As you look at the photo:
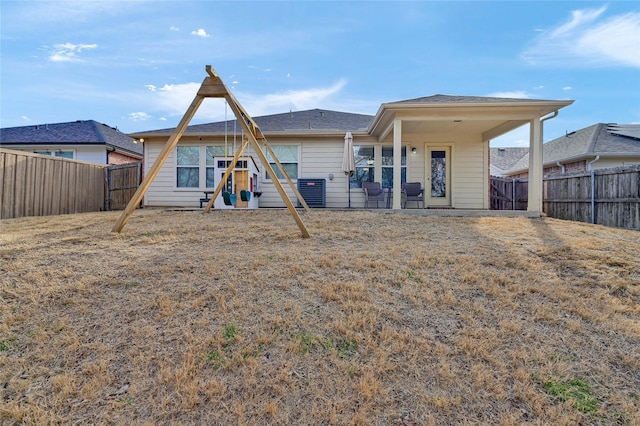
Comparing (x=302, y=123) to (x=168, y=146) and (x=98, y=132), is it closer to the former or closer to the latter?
(x=168, y=146)

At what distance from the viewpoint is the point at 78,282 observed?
2885mm

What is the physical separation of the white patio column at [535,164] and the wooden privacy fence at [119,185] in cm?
1149

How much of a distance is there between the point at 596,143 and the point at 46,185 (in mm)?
19038

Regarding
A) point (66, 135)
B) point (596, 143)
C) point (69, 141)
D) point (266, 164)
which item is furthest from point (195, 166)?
Answer: point (596, 143)

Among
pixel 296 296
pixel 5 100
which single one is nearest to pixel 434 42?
pixel 296 296

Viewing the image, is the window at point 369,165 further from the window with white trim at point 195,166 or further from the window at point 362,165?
the window with white trim at point 195,166

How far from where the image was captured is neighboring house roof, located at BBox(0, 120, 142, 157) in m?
14.0

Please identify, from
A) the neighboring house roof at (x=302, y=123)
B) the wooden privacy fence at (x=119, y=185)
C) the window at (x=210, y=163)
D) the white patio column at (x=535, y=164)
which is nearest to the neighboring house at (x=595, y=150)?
the white patio column at (x=535, y=164)

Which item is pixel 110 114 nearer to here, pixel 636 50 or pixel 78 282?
pixel 78 282

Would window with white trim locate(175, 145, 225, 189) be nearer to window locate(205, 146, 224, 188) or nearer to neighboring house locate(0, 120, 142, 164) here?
window locate(205, 146, 224, 188)

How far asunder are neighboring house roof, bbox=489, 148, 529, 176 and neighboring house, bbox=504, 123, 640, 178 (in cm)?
469

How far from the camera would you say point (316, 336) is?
224 centimetres

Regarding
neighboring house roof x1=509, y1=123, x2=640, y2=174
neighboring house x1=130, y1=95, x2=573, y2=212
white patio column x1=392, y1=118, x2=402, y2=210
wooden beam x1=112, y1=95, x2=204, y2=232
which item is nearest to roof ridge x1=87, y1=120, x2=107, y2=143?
neighboring house x1=130, y1=95, x2=573, y2=212

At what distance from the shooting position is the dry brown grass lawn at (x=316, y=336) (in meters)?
1.69
